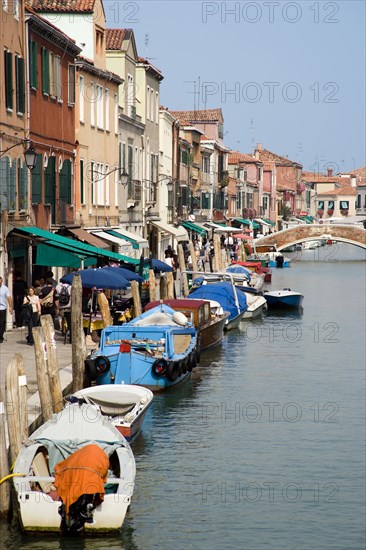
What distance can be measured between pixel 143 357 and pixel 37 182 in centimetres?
908

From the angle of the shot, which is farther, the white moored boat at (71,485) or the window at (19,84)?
the window at (19,84)

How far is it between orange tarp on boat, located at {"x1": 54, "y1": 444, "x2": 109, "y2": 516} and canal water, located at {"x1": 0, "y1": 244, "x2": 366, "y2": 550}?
725 millimetres

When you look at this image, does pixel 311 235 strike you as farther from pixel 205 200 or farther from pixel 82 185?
pixel 82 185

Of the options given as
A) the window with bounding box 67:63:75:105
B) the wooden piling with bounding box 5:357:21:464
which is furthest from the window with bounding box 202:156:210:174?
the wooden piling with bounding box 5:357:21:464

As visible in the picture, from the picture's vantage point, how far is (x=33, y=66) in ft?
98.7

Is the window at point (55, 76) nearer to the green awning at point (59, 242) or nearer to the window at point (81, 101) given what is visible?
the window at point (81, 101)

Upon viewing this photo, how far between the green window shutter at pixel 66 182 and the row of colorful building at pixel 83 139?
30mm

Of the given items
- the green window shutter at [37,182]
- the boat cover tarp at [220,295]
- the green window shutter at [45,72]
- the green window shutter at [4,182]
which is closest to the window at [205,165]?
the boat cover tarp at [220,295]

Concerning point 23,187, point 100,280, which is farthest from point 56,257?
point 23,187

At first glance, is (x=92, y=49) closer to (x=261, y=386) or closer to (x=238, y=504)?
(x=261, y=386)

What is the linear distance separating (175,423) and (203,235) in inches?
2098

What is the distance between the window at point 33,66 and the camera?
29703 millimetres

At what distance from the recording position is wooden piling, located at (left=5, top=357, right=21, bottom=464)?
14.8 meters

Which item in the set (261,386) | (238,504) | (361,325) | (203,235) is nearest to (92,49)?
(361,325)
